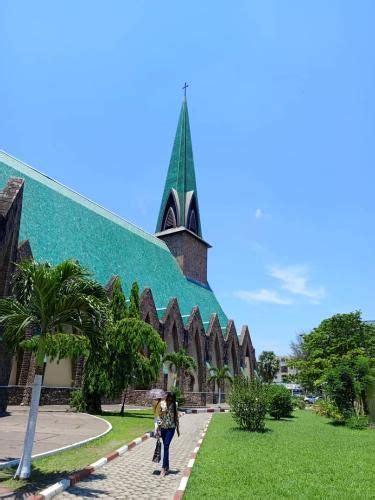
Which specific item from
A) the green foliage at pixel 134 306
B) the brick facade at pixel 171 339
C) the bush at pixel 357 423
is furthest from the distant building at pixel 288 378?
the bush at pixel 357 423

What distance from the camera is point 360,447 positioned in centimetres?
1446

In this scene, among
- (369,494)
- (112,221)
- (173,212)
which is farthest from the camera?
(173,212)

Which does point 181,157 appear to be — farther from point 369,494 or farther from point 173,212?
point 369,494

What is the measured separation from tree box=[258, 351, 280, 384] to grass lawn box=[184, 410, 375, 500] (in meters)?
62.6

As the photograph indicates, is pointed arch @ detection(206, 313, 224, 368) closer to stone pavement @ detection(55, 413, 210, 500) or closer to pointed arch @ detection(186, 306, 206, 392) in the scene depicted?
pointed arch @ detection(186, 306, 206, 392)

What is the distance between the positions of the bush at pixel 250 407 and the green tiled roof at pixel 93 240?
1758 centimetres

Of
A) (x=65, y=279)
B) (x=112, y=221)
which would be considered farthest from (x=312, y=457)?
(x=112, y=221)

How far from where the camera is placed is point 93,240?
134 feet

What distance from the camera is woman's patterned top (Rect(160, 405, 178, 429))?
30.3 feet

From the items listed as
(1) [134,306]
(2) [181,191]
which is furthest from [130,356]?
(2) [181,191]

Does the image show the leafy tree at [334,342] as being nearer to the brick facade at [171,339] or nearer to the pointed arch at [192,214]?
the brick facade at [171,339]

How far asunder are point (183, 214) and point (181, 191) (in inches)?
176

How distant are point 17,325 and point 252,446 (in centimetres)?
880

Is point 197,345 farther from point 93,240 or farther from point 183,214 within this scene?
point 183,214
